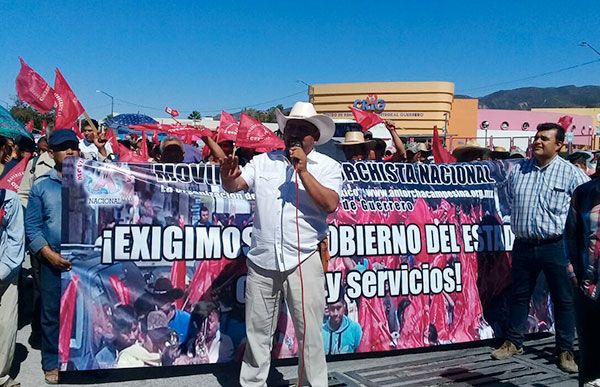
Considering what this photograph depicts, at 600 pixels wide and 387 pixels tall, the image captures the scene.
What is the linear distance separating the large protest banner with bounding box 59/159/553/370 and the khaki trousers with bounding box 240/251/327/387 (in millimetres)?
107

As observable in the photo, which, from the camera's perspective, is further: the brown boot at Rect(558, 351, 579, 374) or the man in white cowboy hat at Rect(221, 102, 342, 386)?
the brown boot at Rect(558, 351, 579, 374)

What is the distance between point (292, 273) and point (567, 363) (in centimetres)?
262

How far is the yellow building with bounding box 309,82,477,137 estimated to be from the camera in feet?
103

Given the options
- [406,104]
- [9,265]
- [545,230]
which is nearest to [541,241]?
[545,230]

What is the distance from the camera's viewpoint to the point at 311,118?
3459 millimetres

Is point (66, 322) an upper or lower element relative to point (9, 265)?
lower

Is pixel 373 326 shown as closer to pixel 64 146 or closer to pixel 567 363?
pixel 567 363

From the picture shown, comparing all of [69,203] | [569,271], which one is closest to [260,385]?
[69,203]

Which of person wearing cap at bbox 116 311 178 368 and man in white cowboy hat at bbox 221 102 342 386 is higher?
man in white cowboy hat at bbox 221 102 342 386

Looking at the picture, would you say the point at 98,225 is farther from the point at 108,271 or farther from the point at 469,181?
the point at 469,181

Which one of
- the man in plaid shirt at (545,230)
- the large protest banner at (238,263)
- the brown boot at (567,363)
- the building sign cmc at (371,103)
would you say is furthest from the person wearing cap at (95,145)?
the building sign cmc at (371,103)

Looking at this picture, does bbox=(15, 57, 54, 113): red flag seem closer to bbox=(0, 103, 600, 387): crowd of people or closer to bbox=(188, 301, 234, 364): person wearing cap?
bbox=(0, 103, 600, 387): crowd of people

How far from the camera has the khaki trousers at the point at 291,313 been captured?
138 inches

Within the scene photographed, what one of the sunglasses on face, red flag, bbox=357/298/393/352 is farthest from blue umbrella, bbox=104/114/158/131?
red flag, bbox=357/298/393/352
